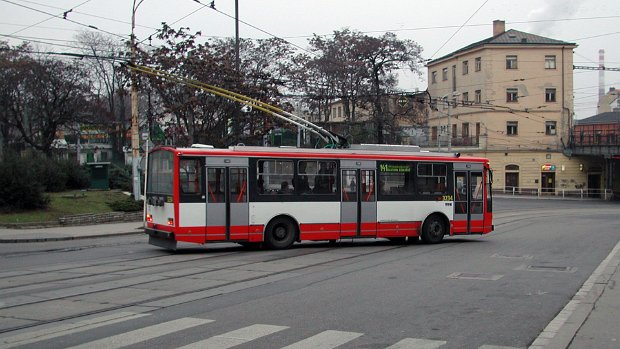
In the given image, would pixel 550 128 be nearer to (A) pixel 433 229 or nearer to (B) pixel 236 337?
(A) pixel 433 229

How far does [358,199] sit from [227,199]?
421cm

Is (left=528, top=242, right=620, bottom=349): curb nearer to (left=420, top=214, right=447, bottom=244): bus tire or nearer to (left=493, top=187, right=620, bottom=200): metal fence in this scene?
(left=420, top=214, right=447, bottom=244): bus tire

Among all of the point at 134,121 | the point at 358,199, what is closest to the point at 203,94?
the point at 134,121

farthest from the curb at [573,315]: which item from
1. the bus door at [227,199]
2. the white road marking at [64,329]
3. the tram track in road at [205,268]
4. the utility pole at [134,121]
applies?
the utility pole at [134,121]

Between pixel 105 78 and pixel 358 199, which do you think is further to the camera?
pixel 105 78

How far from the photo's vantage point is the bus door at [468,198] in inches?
847

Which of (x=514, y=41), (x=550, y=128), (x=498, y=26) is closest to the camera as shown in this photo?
(x=550, y=128)

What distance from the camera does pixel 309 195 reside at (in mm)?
18766

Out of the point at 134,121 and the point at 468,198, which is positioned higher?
the point at 134,121

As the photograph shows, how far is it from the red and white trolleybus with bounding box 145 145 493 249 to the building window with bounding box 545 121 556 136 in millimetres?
48029

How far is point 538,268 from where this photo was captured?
48.6 ft

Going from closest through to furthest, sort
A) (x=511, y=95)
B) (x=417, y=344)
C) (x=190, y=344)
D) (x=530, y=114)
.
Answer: (x=190, y=344), (x=417, y=344), (x=530, y=114), (x=511, y=95)

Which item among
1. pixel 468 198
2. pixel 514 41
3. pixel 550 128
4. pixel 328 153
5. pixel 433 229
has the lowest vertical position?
pixel 433 229

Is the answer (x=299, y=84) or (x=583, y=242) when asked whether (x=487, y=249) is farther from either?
(x=299, y=84)
